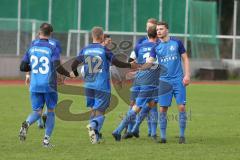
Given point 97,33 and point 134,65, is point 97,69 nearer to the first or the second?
point 97,33

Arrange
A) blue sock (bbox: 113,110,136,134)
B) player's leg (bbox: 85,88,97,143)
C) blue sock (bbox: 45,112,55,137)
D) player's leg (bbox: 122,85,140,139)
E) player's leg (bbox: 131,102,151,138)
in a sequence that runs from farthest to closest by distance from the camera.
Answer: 1. player's leg (bbox: 122,85,140,139)
2. player's leg (bbox: 131,102,151,138)
3. blue sock (bbox: 113,110,136,134)
4. player's leg (bbox: 85,88,97,143)
5. blue sock (bbox: 45,112,55,137)

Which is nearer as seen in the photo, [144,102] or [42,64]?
[42,64]

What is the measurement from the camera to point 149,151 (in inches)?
458

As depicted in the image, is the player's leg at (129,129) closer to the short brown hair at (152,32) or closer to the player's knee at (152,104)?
the player's knee at (152,104)

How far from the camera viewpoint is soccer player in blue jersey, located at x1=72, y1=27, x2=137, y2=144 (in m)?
12.6

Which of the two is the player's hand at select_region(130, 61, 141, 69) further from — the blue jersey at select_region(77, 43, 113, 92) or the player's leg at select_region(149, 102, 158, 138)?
the player's leg at select_region(149, 102, 158, 138)

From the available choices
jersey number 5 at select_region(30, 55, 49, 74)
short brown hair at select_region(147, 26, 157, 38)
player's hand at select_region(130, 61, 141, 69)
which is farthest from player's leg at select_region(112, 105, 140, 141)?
jersey number 5 at select_region(30, 55, 49, 74)

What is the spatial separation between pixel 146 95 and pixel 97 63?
142cm

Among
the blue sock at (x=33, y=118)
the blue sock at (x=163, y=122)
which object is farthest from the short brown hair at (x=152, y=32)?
the blue sock at (x=33, y=118)

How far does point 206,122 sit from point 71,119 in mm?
3166

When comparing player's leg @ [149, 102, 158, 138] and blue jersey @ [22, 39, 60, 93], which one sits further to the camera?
player's leg @ [149, 102, 158, 138]

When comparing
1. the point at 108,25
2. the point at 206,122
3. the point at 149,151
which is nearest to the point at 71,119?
the point at 206,122

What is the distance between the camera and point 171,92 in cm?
1291

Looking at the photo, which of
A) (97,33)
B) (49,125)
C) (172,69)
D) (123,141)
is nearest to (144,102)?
(123,141)
